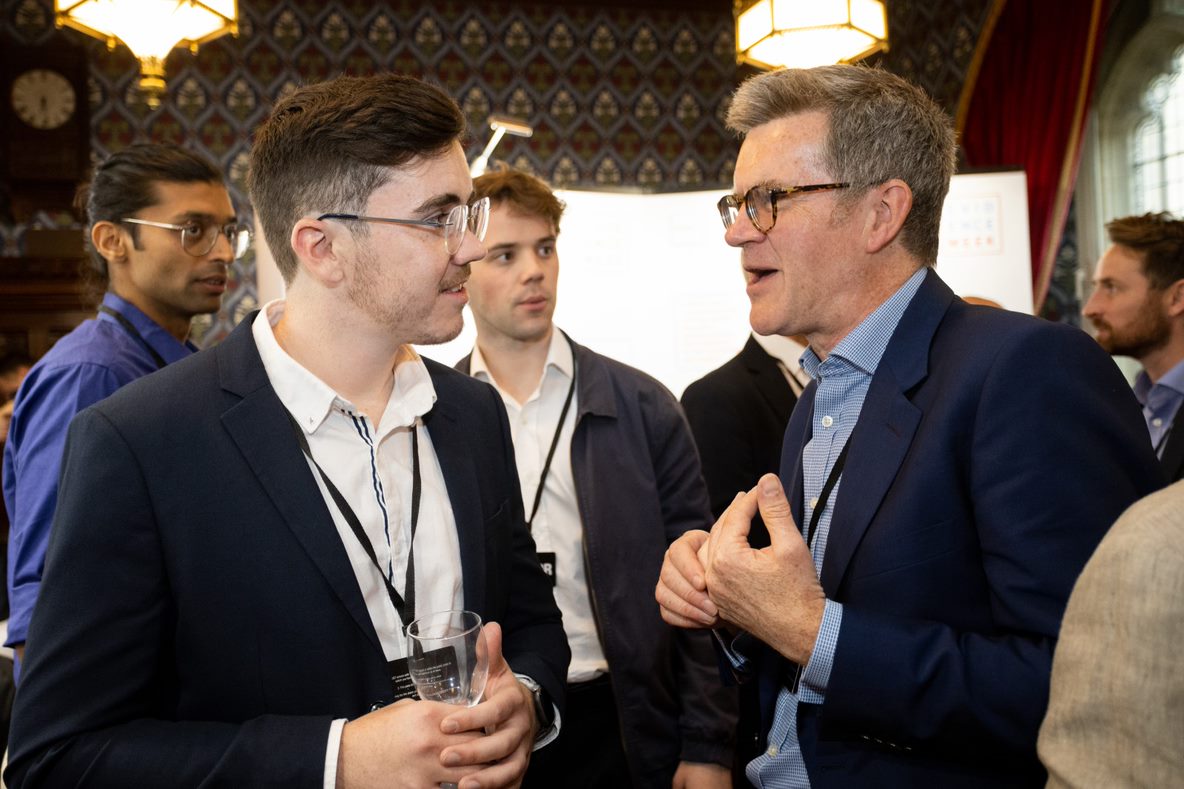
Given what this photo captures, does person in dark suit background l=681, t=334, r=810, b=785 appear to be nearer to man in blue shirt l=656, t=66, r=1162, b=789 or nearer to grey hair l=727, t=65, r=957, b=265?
man in blue shirt l=656, t=66, r=1162, b=789

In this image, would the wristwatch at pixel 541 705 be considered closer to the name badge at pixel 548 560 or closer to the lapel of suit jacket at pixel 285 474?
the lapel of suit jacket at pixel 285 474

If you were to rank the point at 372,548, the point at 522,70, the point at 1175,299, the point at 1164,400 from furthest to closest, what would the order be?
the point at 522,70, the point at 1175,299, the point at 1164,400, the point at 372,548

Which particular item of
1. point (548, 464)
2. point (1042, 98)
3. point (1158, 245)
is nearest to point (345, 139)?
point (548, 464)

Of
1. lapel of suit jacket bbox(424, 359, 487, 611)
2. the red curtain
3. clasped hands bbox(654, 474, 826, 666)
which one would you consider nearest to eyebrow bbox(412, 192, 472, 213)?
lapel of suit jacket bbox(424, 359, 487, 611)

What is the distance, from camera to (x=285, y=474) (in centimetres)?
149

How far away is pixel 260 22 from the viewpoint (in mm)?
7316

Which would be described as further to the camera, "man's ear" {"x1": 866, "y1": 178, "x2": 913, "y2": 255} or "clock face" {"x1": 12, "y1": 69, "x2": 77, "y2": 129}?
"clock face" {"x1": 12, "y1": 69, "x2": 77, "y2": 129}

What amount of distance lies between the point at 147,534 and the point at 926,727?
3.69 ft

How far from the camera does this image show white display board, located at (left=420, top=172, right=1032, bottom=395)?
5.52m

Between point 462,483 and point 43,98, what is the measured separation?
22.2 feet

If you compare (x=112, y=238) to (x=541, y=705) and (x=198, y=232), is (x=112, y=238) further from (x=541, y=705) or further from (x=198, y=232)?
(x=541, y=705)

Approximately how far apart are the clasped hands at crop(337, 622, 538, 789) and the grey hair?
1.00 m

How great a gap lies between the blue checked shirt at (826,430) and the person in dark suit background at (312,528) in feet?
1.28

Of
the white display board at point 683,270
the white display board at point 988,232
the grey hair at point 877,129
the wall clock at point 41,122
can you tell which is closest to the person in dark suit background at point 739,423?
the grey hair at point 877,129
